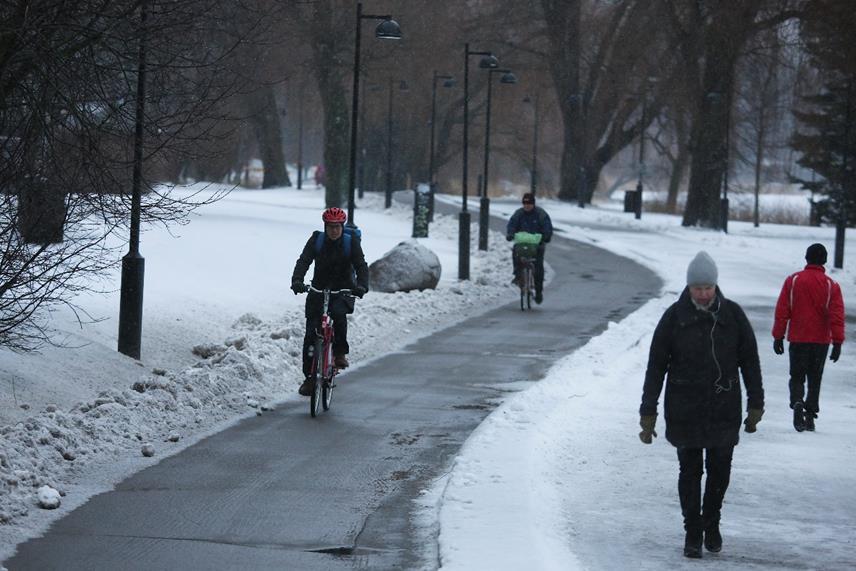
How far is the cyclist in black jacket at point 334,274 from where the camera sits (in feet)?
43.8

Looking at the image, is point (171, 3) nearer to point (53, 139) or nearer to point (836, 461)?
point (53, 139)

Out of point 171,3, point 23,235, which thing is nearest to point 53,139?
point 23,235

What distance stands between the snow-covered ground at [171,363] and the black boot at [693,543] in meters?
3.55

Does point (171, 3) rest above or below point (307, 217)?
above

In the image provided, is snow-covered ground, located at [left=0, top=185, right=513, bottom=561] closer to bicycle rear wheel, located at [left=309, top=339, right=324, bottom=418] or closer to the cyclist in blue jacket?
bicycle rear wheel, located at [left=309, top=339, right=324, bottom=418]

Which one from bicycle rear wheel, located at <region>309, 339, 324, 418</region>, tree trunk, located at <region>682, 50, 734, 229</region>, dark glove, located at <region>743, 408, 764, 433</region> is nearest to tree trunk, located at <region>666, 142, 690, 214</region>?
tree trunk, located at <region>682, 50, 734, 229</region>

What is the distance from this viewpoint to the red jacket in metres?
12.8

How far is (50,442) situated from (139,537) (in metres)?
2.38

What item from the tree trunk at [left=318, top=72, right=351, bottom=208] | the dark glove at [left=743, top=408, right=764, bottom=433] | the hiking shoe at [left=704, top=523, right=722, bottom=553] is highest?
the tree trunk at [left=318, top=72, right=351, bottom=208]

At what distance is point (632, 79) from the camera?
60.4m

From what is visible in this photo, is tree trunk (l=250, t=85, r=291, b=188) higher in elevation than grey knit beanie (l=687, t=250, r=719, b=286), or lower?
higher

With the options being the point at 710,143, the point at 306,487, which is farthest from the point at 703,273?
the point at 710,143

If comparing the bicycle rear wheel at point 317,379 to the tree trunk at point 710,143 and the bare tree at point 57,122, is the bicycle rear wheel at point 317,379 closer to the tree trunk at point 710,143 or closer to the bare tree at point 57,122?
the bare tree at point 57,122

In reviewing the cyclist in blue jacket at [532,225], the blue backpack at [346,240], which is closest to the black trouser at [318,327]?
the blue backpack at [346,240]
